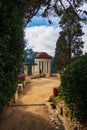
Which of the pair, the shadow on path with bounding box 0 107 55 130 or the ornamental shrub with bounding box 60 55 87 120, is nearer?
the ornamental shrub with bounding box 60 55 87 120

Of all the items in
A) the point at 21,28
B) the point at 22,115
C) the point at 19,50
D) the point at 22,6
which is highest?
the point at 22,6

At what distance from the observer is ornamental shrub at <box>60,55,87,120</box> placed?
10.3m

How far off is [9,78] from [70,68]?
9.79ft

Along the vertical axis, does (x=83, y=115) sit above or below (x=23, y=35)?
below

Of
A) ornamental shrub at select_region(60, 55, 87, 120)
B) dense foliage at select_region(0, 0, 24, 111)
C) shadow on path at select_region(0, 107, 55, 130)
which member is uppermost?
dense foliage at select_region(0, 0, 24, 111)

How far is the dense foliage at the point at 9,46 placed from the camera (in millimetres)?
8133

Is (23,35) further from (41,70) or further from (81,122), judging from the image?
(41,70)

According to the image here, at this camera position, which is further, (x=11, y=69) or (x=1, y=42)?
(x=11, y=69)

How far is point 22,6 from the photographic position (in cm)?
959

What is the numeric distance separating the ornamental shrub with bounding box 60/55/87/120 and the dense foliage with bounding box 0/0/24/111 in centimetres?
219

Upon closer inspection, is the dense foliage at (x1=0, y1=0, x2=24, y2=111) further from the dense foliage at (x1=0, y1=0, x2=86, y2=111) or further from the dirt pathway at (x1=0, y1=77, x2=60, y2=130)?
the dirt pathway at (x1=0, y1=77, x2=60, y2=130)

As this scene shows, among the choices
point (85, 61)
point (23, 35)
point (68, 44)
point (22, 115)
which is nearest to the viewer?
point (23, 35)

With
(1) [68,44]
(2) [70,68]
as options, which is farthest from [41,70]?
→ (2) [70,68]

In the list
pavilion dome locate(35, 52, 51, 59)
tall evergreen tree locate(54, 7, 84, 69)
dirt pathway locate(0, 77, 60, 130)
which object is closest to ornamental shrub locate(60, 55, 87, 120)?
dirt pathway locate(0, 77, 60, 130)
